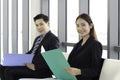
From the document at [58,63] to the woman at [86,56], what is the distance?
7cm

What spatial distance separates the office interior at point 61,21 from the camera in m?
3.30

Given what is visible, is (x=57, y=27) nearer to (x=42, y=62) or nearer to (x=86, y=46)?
(x=42, y=62)

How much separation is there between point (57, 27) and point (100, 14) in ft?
4.42

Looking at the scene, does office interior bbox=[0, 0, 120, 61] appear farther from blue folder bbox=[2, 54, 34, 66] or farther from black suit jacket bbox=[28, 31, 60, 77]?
blue folder bbox=[2, 54, 34, 66]

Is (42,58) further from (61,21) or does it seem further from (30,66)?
(61,21)

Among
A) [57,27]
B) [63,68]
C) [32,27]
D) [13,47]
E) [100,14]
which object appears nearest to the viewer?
[63,68]

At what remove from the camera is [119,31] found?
10.9 feet

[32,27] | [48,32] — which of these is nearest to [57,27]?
[32,27]

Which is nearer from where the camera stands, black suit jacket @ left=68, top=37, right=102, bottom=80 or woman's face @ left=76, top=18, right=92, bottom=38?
black suit jacket @ left=68, top=37, right=102, bottom=80

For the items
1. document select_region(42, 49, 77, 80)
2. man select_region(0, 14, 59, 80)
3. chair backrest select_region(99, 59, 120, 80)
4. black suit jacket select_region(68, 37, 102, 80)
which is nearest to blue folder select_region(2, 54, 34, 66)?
man select_region(0, 14, 59, 80)

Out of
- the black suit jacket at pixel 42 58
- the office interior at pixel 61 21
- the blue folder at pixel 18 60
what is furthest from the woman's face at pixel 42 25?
the office interior at pixel 61 21

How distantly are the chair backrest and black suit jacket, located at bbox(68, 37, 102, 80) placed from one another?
0.08 metres

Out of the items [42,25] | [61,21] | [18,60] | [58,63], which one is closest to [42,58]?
[18,60]

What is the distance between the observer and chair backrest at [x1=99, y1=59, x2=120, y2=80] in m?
2.33
